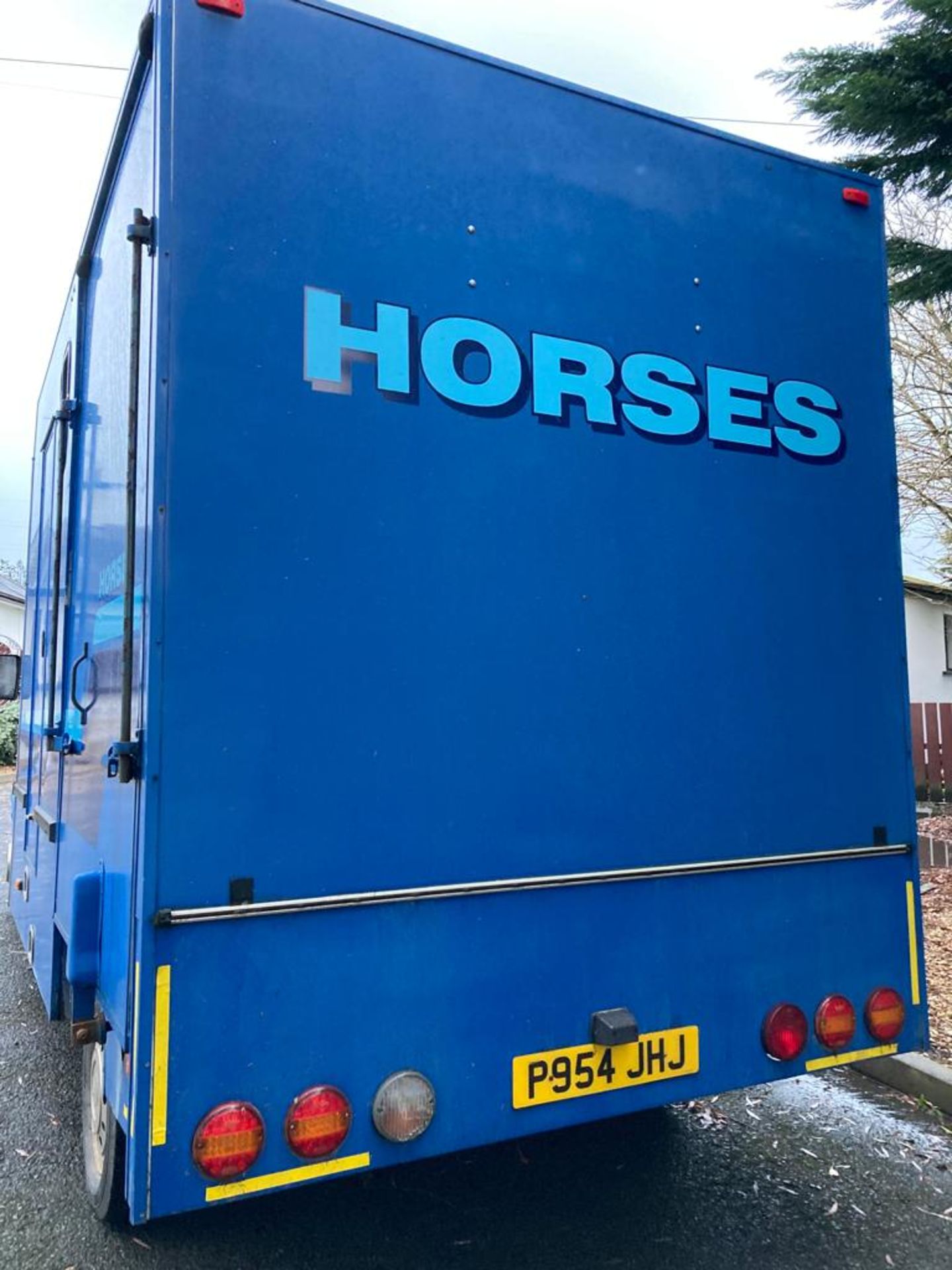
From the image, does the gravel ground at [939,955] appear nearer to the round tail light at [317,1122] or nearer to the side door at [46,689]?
the round tail light at [317,1122]

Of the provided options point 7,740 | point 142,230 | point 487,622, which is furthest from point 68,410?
point 7,740

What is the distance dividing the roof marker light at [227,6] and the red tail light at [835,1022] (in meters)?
3.01

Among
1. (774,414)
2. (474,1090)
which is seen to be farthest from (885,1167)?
(774,414)

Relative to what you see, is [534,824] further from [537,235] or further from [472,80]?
[472,80]

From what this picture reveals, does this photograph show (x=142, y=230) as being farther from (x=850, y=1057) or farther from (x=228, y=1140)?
(x=850, y=1057)

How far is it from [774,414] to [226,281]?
163 centimetres

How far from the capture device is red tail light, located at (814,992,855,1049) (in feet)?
8.53

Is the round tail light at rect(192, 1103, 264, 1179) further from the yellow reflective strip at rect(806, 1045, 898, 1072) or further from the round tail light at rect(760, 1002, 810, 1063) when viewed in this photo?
the yellow reflective strip at rect(806, 1045, 898, 1072)

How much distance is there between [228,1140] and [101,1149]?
3.81ft

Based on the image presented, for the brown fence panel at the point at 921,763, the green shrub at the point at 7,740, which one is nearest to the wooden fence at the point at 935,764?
the brown fence panel at the point at 921,763

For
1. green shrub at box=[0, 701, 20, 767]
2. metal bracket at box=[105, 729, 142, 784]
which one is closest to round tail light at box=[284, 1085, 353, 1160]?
metal bracket at box=[105, 729, 142, 784]

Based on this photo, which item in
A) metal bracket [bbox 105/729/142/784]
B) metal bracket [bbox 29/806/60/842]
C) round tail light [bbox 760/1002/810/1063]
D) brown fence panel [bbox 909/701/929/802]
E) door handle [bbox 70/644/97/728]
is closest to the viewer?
metal bracket [bbox 105/729/142/784]

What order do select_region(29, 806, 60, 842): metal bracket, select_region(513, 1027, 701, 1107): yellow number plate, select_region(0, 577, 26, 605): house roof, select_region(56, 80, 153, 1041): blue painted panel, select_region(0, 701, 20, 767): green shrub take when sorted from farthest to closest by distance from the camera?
select_region(0, 577, 26, 605): house roof < select_region(0, 701, 20, 767): green shrub < select_region(29, 806, 60, 842): metal bracket < select_region(513, 1027, 701, 1107): yellow number plate < select_region(56, 80, 153, 1041): blue painted panel

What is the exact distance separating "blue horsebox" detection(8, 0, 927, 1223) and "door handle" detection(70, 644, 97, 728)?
3 cm
